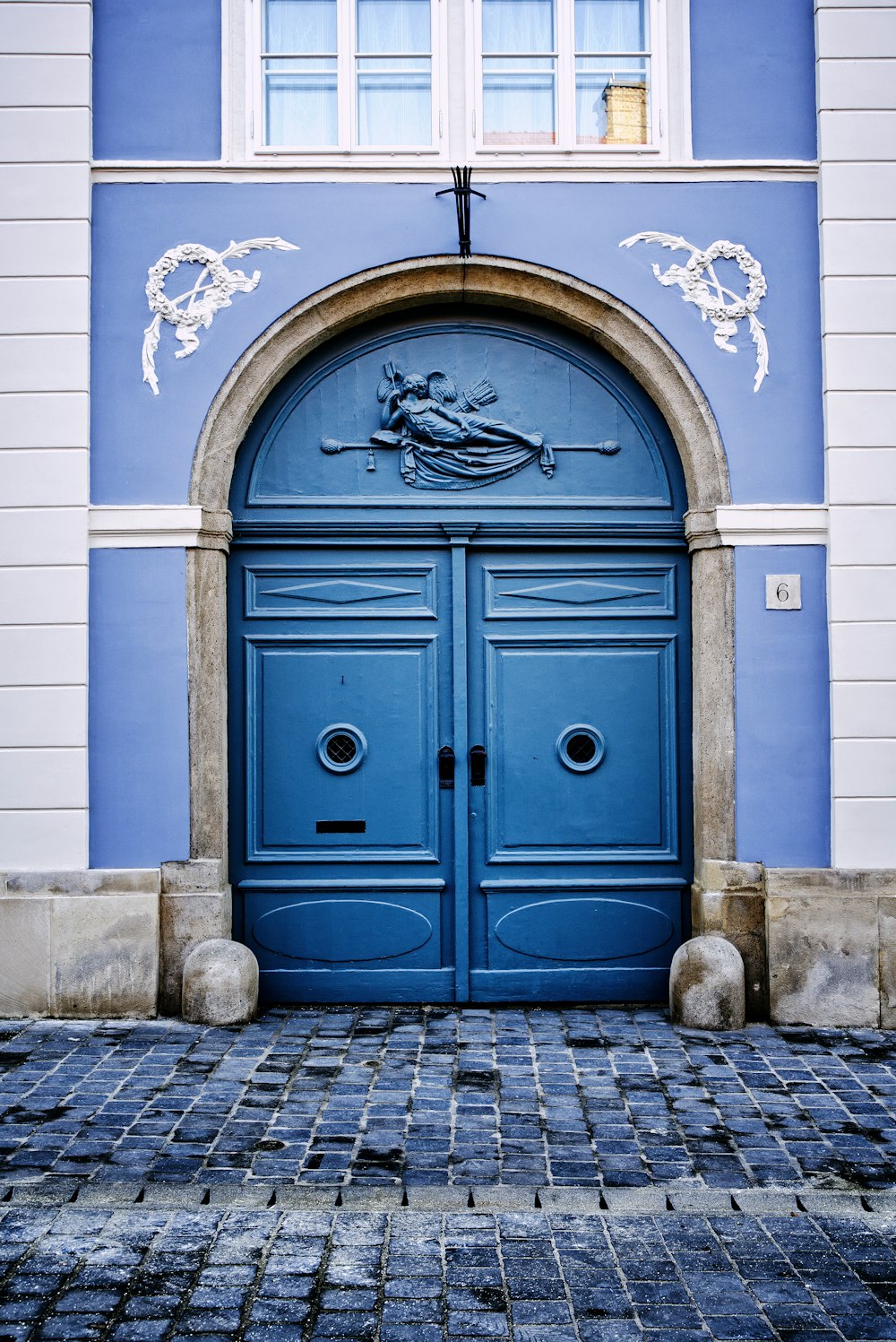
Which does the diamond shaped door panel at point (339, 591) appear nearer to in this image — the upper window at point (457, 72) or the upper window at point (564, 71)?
the upper window at point (457, 72)

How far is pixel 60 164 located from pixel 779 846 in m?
5.11

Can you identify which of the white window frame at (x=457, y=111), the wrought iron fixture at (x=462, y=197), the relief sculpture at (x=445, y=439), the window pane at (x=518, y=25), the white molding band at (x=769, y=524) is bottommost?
the white molding band at (x=769, y=524)

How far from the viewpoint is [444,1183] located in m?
4.12

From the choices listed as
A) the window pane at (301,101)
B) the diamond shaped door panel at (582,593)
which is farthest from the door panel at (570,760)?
the window pane at (301,101)

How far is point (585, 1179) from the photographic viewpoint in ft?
13.7

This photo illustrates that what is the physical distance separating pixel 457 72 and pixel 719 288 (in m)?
1.83

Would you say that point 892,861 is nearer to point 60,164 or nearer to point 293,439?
point 293,439

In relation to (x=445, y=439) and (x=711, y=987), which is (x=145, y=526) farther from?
(x=711, y=987)

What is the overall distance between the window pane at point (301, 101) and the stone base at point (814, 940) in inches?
178

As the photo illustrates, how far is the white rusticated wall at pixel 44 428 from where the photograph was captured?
20.0ft

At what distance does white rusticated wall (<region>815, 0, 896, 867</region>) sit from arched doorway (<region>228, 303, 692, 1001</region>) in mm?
843

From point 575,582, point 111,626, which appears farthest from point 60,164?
point 575,582

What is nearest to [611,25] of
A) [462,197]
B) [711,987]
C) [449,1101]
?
[462,197]

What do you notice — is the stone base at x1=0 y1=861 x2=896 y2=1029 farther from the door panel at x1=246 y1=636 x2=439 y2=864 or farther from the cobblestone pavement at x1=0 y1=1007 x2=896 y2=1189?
the door panel at x1=246 y1=636 x2=439 y2=864
